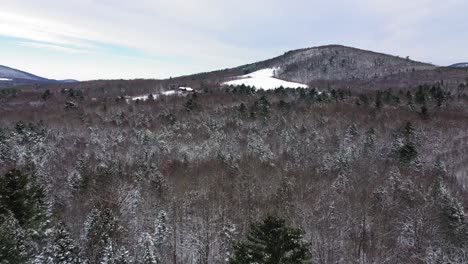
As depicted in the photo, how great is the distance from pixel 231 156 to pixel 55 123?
5662 centimetres

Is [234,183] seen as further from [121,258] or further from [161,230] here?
[121,258]

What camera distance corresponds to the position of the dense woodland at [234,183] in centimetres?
2459

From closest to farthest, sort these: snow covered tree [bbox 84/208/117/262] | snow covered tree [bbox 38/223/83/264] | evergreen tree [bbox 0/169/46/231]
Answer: snow covered tree [bbox 38/223/83/264], evergreen tree [bbox 0/169/46/231], snow covered tree [bbox 84/208/117/262]

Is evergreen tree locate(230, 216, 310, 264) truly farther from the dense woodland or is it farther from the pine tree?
the pine tree

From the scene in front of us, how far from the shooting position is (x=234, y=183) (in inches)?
1545

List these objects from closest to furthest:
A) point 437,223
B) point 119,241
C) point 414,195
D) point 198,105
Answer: point 119,241, point 437,223, point 414,195, point 198,105

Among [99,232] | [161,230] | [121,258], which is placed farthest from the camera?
[161,230]

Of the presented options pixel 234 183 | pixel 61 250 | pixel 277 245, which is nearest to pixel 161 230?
pixel 61 250

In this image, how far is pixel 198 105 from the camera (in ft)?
346

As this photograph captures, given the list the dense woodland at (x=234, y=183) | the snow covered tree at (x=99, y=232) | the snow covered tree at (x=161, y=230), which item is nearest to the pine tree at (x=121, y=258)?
the dense woodland at (x=234, y=183)

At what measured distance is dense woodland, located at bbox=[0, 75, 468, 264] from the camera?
Answer: 80.7 feet

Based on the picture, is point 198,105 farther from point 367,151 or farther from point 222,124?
point 367,151

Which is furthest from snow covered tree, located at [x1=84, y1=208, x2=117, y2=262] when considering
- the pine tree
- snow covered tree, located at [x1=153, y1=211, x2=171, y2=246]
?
snow covered tree, located at [x1=153, y1=211, x2=171, y2=246]

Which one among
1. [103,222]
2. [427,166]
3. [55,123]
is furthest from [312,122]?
[103,222]
